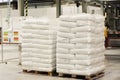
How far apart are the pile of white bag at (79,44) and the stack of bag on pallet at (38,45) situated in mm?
280

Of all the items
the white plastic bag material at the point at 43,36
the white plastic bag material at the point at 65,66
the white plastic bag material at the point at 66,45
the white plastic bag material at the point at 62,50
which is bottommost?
the white plastic bag material at the point at 65,66

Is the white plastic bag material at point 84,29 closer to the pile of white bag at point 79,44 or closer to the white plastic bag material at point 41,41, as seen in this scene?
the pile of white bag at point 79,44

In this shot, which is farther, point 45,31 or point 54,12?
point 54,12

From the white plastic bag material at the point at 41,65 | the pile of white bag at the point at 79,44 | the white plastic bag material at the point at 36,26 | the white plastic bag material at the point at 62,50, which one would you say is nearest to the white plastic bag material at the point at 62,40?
the pile of white bag at the point at 79,44

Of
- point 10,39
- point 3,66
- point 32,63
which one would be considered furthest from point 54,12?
point 32,63

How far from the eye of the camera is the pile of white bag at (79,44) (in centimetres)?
788

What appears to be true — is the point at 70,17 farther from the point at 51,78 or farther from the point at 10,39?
the point at 10,39

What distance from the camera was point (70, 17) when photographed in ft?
Result: 26.8

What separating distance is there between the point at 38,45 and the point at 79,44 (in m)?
1.46

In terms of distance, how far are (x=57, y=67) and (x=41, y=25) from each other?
1408 mm

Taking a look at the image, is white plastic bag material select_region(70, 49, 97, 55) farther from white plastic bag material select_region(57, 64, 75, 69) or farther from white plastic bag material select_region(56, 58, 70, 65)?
white plastic bag material select_region(57, 64, 75, 69)

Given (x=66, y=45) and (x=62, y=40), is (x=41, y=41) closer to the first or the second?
(x=62, y=40)

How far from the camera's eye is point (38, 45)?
28.6ft

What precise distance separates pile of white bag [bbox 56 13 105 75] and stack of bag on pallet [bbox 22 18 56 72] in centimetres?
28
